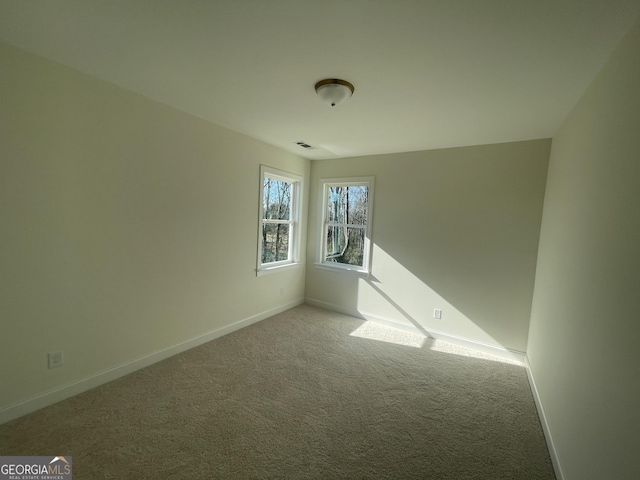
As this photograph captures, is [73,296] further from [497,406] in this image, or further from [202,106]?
[497,406]

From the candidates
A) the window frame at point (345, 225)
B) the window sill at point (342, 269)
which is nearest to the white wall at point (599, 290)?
the window frame at point (345, 225)

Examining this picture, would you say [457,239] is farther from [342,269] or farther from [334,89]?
[334,89]

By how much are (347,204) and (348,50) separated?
2792 mm

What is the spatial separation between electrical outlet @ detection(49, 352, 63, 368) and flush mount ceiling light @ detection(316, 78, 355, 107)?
272cm

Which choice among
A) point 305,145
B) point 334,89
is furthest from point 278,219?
point 334,89

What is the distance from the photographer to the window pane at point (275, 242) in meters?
3.93

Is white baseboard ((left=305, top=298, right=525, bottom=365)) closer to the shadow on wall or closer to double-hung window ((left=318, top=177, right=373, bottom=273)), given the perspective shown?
the shadow on wall

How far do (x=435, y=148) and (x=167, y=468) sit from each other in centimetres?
384

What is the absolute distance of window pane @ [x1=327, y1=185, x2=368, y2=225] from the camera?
13.6ft

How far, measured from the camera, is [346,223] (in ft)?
14.1

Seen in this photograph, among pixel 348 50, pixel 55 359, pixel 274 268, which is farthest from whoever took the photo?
pixel 274 268

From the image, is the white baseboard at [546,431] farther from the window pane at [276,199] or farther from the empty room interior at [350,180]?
the window pane at [276,199]

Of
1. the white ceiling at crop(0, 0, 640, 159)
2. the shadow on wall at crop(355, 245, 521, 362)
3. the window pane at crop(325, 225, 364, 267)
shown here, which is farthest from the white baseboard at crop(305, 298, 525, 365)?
the white ceiling at crop(0, 0, 640, 159)

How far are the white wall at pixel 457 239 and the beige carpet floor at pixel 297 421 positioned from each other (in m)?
0.61
